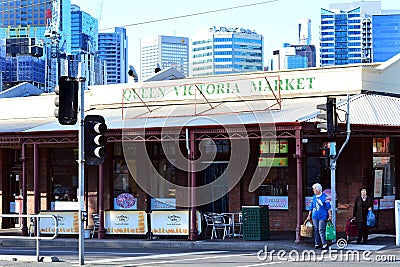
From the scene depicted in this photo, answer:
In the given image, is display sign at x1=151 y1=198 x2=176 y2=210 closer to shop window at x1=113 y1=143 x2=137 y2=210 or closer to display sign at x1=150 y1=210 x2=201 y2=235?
shop window at x1=113 y1=143 x2=137 y2=210

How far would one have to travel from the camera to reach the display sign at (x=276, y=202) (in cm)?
2514

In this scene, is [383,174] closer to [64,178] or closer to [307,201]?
[307,201]

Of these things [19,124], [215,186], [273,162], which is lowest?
[215,186]

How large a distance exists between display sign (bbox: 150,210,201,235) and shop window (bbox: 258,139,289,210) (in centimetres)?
368

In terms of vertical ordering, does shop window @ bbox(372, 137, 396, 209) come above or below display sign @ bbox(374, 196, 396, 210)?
above

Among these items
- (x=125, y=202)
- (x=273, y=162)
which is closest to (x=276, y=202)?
(x=273, y=162)

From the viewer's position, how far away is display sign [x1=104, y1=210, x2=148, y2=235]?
23625 millimetres

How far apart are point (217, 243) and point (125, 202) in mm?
6944

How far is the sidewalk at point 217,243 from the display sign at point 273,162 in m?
2.30

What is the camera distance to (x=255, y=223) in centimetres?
2150

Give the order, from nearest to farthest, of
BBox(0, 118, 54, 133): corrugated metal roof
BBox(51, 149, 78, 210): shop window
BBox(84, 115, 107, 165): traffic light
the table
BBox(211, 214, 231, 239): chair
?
BBox(84, 115, 107, 165): traffic light → BBox(211, 214, 231, 239): chair → the table → BBox(0, 118, 54, 133): corrugated metal roof → BBox(51, 149, 78, 210): shop window

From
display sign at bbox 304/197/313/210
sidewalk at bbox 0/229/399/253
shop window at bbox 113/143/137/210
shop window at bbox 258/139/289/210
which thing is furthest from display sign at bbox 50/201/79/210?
display sign at bbox 304/197/313/210

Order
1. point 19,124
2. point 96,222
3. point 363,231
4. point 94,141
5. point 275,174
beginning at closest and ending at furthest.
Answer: point 94,141
point 363,231
point 96,222
point 275,174
point 19,124

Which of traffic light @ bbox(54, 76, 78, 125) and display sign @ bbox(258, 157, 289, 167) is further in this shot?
display sign @ bbox(258, 157, 289, 167)
